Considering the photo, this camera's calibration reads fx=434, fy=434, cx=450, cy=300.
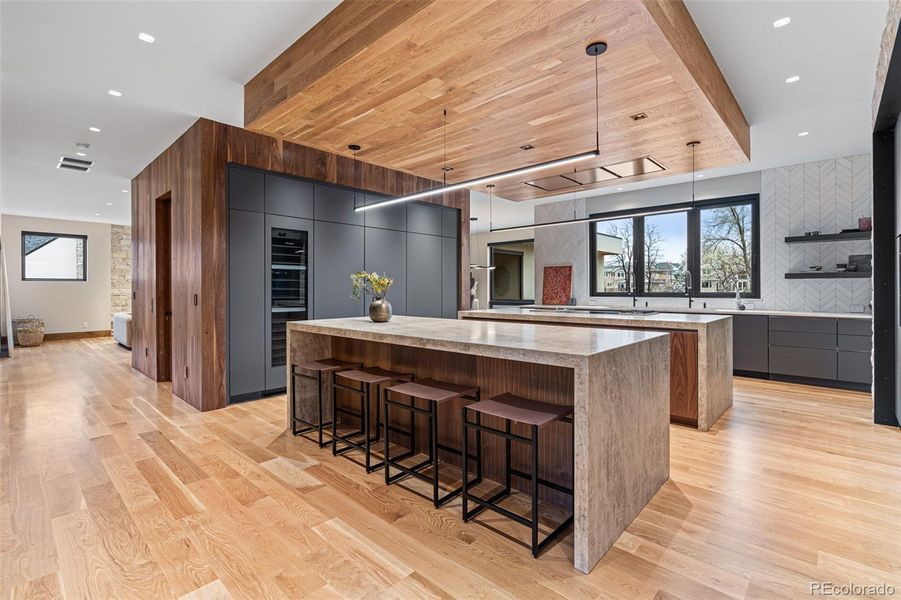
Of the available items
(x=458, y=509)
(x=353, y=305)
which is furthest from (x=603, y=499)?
(x=353, y=305)

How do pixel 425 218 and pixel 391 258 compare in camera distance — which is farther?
pixel 425 218

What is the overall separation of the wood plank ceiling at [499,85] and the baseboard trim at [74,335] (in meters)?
9.61

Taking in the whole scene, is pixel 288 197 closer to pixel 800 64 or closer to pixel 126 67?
pixel 126 67

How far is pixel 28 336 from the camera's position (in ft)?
28.7

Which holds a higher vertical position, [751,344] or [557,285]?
[557,285]

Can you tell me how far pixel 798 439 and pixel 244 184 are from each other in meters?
5.39

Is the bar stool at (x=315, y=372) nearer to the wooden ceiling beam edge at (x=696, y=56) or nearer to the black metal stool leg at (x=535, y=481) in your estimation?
the black metal stool leg at (x=535, y=481)

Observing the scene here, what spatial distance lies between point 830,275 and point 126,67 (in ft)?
24.8

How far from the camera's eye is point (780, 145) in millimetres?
4930

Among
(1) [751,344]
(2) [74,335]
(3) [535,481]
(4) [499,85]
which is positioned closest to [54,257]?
(2) [74,335]

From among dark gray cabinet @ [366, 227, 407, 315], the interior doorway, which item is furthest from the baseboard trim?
dark gray cabinet @ [366, 227, 407, 315]

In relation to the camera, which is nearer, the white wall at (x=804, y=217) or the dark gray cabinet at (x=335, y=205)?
the dark gray cabinet at (x=335, y=205)

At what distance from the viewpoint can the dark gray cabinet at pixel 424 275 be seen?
608 cm

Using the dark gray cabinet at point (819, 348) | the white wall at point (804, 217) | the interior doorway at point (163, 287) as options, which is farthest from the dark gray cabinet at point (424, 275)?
the dark gray cabinet at point (819, 348)
